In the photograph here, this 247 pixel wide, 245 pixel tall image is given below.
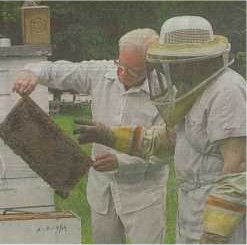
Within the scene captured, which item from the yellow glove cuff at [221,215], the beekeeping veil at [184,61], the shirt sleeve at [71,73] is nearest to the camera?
the yellow glove cuff at [221,215]

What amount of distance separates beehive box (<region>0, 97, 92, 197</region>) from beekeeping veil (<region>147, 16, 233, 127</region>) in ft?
1.29

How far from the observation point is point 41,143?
2641mm

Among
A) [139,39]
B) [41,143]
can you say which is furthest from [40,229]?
[139,39]

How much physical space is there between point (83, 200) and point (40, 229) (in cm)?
32

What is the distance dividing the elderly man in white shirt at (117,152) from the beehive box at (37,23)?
135 millimetres

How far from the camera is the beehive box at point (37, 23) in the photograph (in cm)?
277

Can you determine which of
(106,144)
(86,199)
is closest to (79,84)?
(106,144)

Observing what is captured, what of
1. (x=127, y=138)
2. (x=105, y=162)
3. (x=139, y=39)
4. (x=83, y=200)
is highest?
(x=139, y=39)

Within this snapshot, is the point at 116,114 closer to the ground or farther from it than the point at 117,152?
farther from it

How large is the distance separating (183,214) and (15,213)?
2.12 feet

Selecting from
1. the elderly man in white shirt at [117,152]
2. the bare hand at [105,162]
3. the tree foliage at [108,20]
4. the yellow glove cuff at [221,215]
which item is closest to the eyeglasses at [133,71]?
the elderly man in white shirt at [117,152]

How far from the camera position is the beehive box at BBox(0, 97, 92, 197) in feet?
8.61

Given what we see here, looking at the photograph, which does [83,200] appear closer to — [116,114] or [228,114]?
[116,114]

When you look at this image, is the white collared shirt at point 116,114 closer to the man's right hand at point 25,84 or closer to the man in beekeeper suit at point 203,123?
the man's right hand at point 25,84
